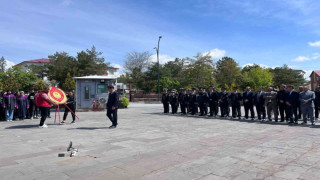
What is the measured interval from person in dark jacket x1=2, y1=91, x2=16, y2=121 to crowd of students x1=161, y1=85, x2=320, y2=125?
9.34 metres

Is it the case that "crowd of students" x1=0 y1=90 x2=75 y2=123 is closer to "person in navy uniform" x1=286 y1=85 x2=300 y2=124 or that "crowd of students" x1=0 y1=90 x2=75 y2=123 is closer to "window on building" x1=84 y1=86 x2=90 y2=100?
"window on building" x1=84 y1=86 x2=90 y2=100

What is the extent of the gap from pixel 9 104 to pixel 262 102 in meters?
13.1

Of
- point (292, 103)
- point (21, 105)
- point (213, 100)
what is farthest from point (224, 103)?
point (21, 105)

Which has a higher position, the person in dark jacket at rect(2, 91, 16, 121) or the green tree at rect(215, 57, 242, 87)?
the green tree at rect(215, 57, 242, 87)

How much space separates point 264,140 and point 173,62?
60.2 metres

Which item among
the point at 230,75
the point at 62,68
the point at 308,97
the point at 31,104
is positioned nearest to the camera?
the point at 308,97

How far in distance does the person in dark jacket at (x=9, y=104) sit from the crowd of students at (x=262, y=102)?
934 cm

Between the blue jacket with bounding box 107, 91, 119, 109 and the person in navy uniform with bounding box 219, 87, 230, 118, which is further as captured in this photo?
the person in navy uniform with bounding box 219, 87, 230, 118

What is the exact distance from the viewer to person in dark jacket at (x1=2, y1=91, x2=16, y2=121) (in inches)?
493

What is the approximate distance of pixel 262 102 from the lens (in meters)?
11.9

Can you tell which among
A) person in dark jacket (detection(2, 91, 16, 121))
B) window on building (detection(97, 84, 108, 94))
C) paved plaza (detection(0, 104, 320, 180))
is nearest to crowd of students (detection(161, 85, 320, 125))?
paved plaza (detection(0, 104, 320, 180))

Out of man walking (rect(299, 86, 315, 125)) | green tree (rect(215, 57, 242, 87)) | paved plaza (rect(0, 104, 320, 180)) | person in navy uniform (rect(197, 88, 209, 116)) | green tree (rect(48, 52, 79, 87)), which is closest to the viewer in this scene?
paved plaza (rect(0, 104, 320, 180))

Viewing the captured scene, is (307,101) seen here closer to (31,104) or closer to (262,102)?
(262,102)

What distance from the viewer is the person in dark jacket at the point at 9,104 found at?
12.5m
